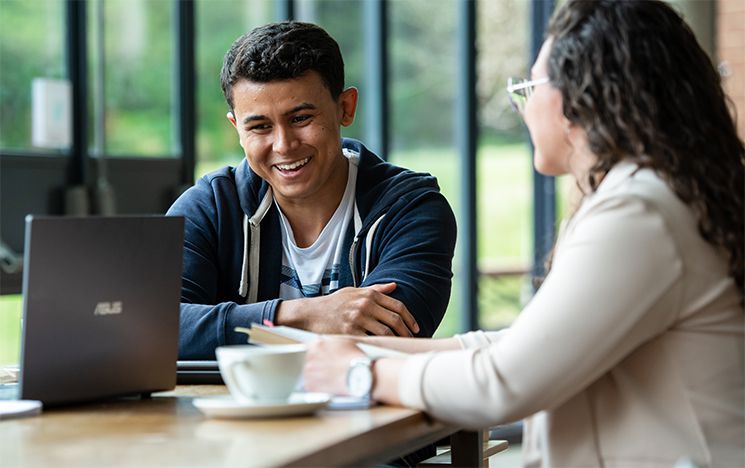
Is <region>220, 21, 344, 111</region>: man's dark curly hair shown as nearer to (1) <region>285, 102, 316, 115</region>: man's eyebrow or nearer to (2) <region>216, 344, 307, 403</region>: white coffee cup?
(1) <region>285, 102, 316, 115</region>: man's eyebrow

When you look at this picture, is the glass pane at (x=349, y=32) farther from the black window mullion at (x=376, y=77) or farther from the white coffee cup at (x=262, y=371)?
the white coffee cup at (x=262, y=371)

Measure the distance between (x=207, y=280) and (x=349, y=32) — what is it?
3.07 m

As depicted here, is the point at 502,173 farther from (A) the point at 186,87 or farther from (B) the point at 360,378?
(B) the point at 360,378

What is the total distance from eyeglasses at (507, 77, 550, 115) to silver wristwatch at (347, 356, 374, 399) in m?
0.47

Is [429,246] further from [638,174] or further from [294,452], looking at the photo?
[294,452]

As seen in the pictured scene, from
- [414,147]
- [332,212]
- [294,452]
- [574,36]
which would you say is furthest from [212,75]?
[294,452]

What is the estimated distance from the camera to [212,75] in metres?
4.77

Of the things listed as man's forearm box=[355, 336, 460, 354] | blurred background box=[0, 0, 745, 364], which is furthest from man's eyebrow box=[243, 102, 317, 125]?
man's forearm box=[355, 336, 460, 354]

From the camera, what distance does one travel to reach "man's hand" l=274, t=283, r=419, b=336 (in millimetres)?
2221

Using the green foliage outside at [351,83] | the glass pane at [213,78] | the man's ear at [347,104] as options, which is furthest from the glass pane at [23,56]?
the man's ear at [347,104]

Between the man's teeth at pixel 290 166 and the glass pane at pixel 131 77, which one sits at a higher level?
the glass pane at pixel 131 77

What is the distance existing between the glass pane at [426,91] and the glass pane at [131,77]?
135cm

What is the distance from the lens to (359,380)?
1752 mm

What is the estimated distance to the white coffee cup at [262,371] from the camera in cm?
159
